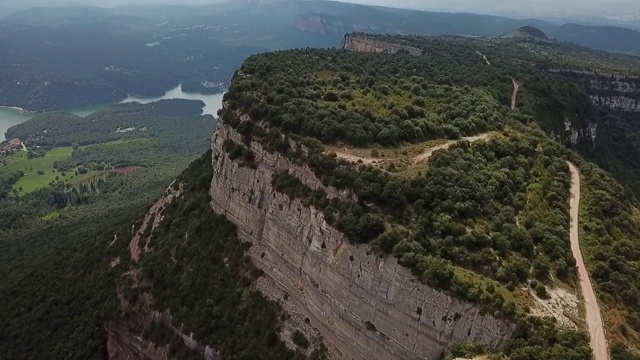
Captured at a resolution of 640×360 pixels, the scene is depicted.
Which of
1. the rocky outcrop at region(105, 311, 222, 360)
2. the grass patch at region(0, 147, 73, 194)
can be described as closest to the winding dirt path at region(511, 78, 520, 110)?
the rocky outcrop at region(105, 311, 222, 360)

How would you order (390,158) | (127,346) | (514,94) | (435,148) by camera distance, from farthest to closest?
(514,94)
(127,346)
(435,148)
(390,158)

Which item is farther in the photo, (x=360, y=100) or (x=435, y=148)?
(x=360, y=100)

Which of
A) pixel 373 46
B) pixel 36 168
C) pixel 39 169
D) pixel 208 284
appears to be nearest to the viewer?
pixel 208 284

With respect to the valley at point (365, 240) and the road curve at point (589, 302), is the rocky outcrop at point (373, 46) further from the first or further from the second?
the road curve at point (589, 302)

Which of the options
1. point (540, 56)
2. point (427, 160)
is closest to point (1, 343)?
point (427, 160)

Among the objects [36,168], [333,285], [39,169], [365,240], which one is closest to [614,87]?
[365,240]

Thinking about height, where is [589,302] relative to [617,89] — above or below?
below

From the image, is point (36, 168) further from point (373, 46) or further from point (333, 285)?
point (333, 285)

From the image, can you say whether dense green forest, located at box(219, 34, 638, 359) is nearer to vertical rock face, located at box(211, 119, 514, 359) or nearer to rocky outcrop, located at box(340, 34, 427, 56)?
vertical rock face, located at box(211, 119, 514, 359)

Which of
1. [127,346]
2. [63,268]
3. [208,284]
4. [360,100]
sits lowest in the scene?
[127,346]
